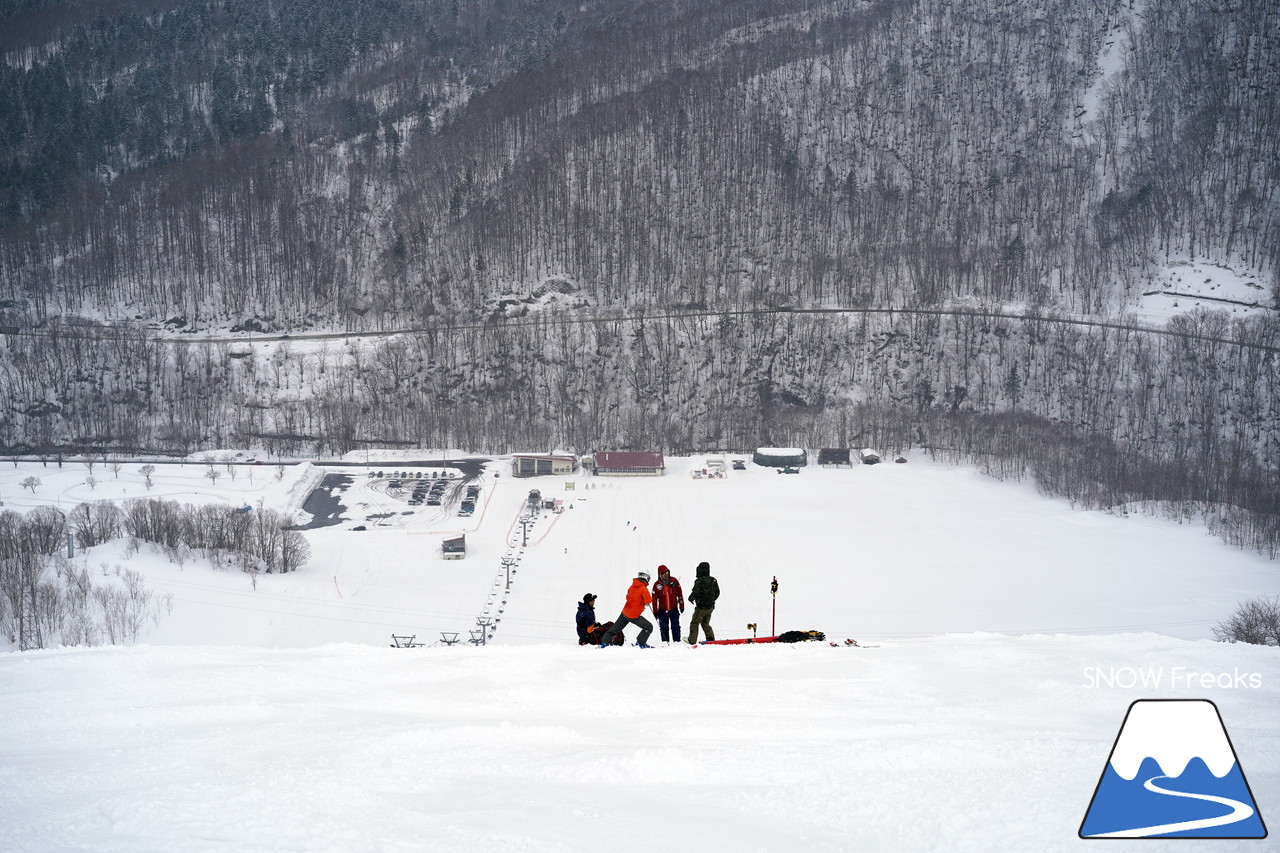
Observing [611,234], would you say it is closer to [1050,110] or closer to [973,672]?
[1050,110]

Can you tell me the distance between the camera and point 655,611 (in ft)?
45.6

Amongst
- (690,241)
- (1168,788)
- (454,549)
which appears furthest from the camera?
(690,241)

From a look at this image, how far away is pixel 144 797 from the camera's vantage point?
680 cm

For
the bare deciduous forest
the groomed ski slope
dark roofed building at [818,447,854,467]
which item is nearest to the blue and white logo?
the groomed ski slope

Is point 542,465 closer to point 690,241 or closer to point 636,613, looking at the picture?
point 690,241

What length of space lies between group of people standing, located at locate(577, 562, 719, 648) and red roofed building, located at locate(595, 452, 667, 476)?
1367 inches

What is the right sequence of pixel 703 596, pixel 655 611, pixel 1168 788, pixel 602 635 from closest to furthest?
pixel 1168 788
pixel 602 635
pixel 703 596
pixel 655 611

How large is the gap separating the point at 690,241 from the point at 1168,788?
217 ft

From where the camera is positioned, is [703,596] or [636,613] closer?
[636,613]

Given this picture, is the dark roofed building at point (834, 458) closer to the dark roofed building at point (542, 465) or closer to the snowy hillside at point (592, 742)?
the dark roofed building at point (542, 465)

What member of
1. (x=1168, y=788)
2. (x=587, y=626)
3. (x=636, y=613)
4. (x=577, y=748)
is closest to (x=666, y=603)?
(x=636, y=613)

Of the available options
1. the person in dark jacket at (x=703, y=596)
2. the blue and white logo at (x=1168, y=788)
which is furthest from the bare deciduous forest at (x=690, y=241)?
the blue and white logo at (x=1168, y=788)

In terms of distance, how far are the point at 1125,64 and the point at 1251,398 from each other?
39883mm

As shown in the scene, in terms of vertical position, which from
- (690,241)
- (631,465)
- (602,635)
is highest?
(690,241)
